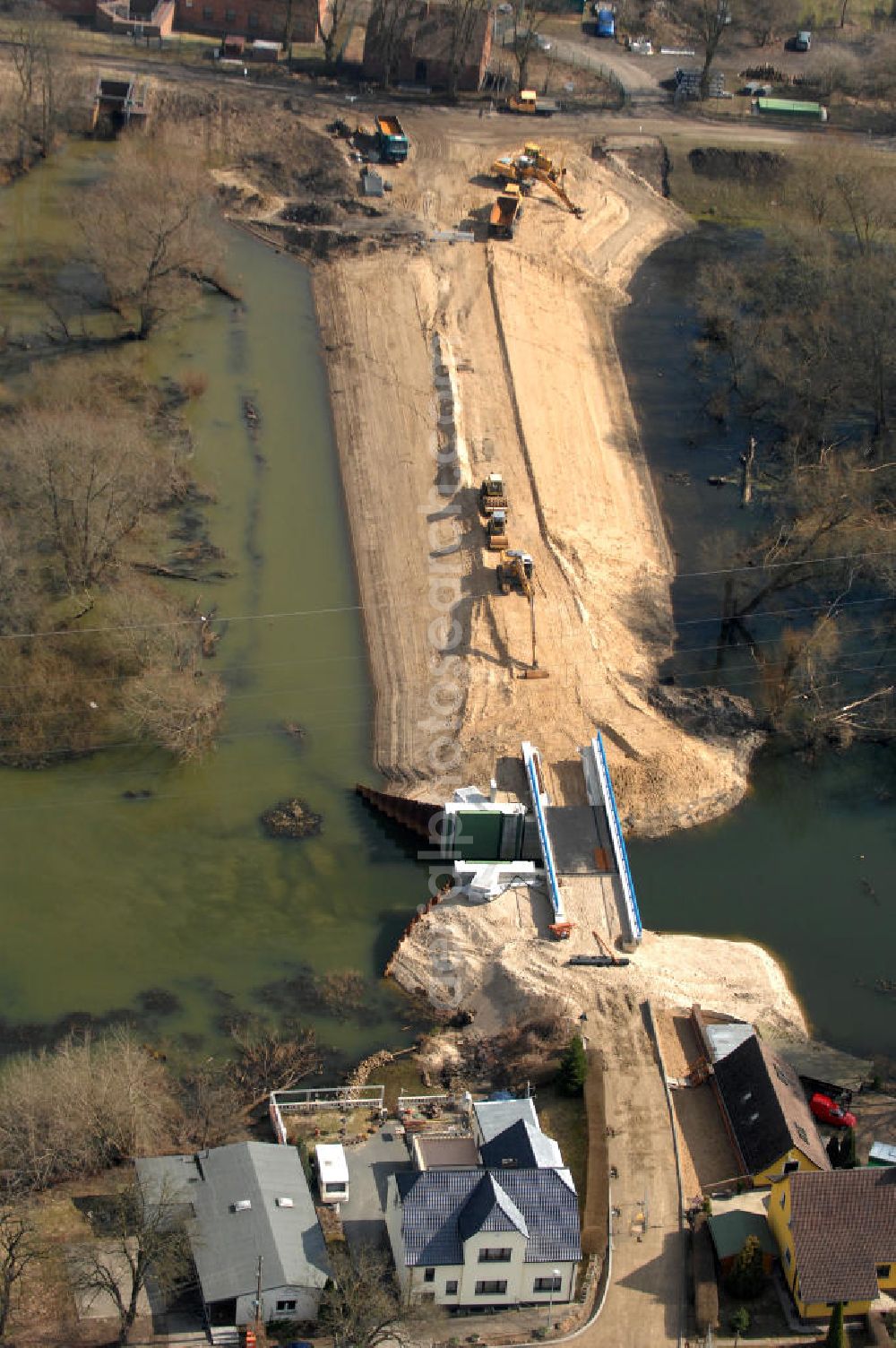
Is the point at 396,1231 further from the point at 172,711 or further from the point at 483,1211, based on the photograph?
the point at 172,711

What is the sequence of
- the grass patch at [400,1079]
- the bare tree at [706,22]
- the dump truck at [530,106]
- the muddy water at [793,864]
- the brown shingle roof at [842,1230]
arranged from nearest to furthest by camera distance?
the brown shingle roof at [842,1230]
the grass patch at [400,1079]
the muddy water at [793,864]
the dump truck at [530,106]
the bare tree at [706,22]

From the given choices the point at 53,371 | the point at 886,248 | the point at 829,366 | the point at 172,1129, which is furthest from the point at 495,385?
the point at 172,1129

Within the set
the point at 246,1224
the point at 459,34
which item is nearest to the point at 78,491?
the point at 246,1224

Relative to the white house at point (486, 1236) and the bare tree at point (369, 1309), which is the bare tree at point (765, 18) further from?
the bare tree at point (369, 1309)

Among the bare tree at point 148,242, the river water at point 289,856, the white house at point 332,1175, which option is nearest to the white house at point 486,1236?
the white house at point 332,1175

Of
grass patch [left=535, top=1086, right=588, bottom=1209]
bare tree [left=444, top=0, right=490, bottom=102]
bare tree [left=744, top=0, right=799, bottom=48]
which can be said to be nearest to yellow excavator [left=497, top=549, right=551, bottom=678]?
grass patch [left=535, top=1086, right=588, bottom=1209]

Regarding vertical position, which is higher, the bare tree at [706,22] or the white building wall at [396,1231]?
the bare tree at [706,22]

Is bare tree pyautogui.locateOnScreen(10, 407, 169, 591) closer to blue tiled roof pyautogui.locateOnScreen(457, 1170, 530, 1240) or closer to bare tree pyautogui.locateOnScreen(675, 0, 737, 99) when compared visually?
blue tiled roof pyautogui.locateOnScreen(457, 1170, 530, 1240)
